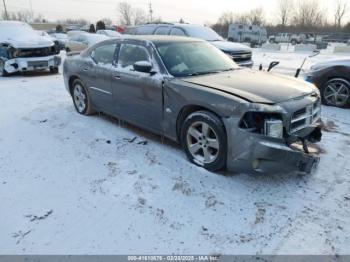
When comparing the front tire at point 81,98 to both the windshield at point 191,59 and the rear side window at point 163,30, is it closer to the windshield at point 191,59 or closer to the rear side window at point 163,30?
the windshield at point 191,59

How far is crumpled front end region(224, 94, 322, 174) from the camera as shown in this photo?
10.3 ft

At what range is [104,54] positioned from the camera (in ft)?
17.2

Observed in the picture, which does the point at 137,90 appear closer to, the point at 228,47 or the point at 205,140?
the point at 205,140

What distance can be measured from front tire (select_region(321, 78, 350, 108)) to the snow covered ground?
2.07 metres

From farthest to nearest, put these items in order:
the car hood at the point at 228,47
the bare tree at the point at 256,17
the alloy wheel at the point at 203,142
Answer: the bare tree at the point at 256,17
the car hood at the point at 228,47
the alloy wheel at the point at 203,142

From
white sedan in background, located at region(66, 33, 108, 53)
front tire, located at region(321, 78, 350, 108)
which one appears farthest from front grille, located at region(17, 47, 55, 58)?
front tire, located at region(321, 78, 350, 108)

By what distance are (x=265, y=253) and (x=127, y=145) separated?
2.67m

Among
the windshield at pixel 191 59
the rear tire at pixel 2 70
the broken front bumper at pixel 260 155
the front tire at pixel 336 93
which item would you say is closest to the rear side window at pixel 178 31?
the front tire at pixel 336 93

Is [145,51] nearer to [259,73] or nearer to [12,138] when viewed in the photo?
[259,73]

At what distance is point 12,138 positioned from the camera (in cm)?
490

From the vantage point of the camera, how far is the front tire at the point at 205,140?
136 inches

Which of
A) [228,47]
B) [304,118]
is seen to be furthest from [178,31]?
[304,118]

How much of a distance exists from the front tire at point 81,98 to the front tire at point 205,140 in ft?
8.64

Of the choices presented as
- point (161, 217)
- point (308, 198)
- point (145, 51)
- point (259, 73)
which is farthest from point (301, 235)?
point (145, 51)
